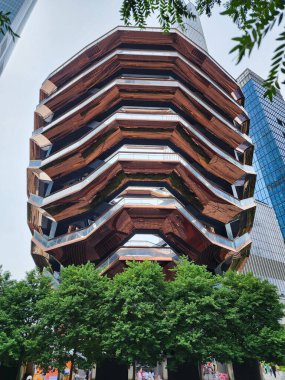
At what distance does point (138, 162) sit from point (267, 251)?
53.8 m

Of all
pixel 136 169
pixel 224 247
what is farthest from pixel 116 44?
pixel 224 247

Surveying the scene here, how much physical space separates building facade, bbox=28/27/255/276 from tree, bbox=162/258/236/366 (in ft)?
32.9

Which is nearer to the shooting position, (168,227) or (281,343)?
(281,343)

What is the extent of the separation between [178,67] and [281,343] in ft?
108

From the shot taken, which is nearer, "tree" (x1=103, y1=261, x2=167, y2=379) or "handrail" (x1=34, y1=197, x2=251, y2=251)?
"tree" (x1=103, y1=261, x2=167, y2=379)

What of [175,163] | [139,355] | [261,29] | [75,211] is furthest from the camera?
[75,211]

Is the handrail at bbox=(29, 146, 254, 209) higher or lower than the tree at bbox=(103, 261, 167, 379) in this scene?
higher

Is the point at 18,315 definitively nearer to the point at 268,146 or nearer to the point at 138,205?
the point at 138,205

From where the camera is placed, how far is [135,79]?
117ft

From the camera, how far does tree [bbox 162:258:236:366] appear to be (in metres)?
18.1

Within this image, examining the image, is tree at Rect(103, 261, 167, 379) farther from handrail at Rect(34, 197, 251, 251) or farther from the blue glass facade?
A: the blue glass facade

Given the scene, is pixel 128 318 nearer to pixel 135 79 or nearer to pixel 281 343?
pixel 281 343

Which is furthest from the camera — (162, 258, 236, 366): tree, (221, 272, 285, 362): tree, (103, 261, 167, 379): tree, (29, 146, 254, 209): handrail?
(29, 146, 254, 209): handrail

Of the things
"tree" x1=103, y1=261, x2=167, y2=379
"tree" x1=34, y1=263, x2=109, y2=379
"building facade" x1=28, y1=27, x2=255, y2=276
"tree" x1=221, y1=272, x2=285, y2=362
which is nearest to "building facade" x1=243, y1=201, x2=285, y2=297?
"building facade" x1=28, y1=27, x2=255, y2=276
